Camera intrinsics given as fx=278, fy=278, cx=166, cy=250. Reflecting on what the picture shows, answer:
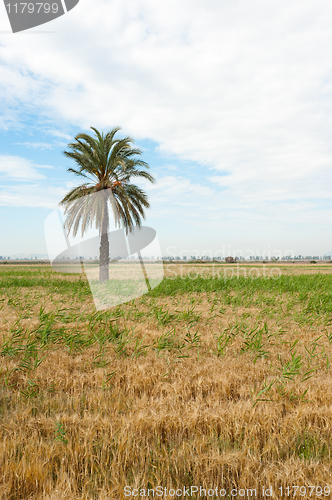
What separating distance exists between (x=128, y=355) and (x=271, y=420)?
2700 millimetres

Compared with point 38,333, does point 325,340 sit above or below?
below

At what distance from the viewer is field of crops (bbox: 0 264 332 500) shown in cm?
215

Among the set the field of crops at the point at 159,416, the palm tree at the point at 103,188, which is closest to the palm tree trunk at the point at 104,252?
the palm tree at the point at 103,188

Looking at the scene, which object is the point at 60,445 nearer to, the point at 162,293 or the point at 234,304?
the point at 234,304

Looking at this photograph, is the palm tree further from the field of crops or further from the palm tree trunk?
the field of crops

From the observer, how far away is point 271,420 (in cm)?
286

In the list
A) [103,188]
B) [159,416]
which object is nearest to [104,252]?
[103,188]

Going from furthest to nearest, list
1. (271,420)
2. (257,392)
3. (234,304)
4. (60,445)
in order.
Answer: (234,304) → (257,392) → (271,420) → (60,445)

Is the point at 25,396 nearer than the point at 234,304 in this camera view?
Yes

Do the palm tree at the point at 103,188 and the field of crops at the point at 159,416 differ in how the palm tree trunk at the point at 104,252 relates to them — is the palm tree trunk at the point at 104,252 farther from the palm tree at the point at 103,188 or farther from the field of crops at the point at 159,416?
the field of crops at the point at 159,416

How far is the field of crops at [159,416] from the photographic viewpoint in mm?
2146

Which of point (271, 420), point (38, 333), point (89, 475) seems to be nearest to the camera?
point (89, 475)

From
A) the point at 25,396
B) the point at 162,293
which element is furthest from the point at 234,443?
the point at 162,293

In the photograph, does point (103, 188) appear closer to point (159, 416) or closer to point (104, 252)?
point (104, 252)
